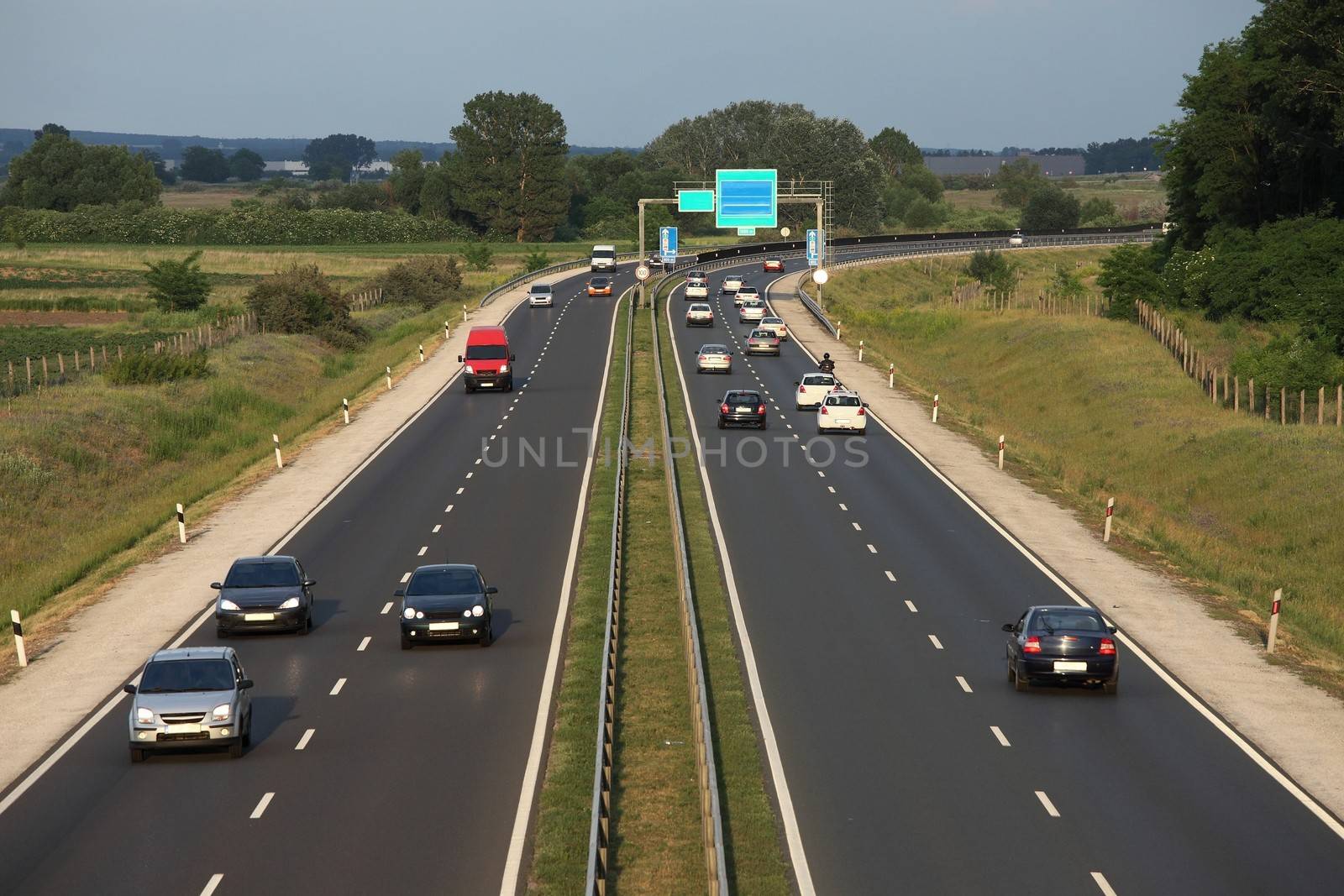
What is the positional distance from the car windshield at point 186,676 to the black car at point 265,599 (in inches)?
247

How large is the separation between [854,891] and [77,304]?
312 feet

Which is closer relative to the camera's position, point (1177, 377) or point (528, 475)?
point (528, 475)

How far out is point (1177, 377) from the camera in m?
67.0

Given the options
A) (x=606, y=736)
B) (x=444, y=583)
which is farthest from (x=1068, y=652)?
(x=444, y=583)

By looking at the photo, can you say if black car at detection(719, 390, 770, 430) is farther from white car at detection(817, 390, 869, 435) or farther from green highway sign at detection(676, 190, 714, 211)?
green highway sign at detection(676, 190, 714, 211)

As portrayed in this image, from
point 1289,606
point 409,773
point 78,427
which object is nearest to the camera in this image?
point 409,773

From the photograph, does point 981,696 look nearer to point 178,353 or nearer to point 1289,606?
point 1289,606

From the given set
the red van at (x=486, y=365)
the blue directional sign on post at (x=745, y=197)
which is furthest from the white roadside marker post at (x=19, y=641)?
the blue directional sign on post at (x=745, y=197)

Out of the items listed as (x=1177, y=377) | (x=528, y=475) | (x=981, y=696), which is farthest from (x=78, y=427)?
(x=1177, y=377)

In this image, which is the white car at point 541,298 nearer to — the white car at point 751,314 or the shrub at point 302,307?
the white car at point 751,314

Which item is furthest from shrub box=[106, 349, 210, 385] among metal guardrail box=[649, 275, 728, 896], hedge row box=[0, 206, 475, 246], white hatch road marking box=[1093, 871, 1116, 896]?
hedge row box=[0, 206, 475, 246]

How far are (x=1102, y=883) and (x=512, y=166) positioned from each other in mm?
175188

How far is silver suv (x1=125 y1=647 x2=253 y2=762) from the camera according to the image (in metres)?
20.7

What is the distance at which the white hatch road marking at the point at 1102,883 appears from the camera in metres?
16.2
